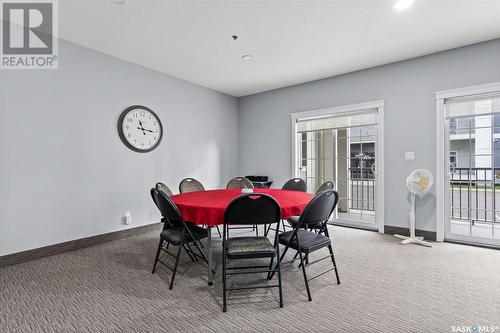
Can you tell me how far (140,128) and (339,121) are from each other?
3503mm

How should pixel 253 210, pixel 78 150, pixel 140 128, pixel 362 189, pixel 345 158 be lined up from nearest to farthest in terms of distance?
pixel 253 210
pixel 78 150
pixel 140 128
pixel 362 189
pixel 345 158

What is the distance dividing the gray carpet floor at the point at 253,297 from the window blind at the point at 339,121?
2254 mm

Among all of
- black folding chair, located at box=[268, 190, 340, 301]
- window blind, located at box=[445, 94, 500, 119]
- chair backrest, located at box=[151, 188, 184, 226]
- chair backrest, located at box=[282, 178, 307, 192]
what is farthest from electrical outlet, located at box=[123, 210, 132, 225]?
window blind, located at box=[445, 94, 500, 119]

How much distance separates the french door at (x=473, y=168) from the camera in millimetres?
3277

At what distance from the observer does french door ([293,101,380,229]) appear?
4191 mm

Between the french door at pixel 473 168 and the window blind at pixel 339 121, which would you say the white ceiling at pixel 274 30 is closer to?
the window blind at pixel 339 121

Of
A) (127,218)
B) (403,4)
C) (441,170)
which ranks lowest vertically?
(127,218)

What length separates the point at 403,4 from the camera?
2459mm

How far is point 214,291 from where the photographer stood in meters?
2.17

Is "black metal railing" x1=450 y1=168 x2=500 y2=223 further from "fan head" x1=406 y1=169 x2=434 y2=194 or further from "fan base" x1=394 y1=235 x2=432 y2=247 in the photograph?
"fan base" x1=394 y1=235 x2=432 y2=247

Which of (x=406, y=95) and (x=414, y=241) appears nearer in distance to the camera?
(x=414, y=241)

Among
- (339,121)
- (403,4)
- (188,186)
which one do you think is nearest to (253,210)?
(188,186)

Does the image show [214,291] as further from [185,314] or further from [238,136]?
[238,136]

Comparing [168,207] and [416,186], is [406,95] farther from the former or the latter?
[168,207]
